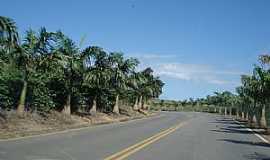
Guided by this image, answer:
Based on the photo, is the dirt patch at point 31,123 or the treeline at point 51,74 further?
the treeline at point 51,74

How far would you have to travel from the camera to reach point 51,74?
3259cm

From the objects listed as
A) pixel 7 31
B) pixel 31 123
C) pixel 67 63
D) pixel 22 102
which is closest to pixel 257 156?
pixel 7 31

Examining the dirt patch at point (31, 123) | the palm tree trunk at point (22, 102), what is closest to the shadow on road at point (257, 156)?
the dirt patch at point (31, 123)

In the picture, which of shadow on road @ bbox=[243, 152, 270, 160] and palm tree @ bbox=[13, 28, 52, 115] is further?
palm tree @ bbox=[13, 28, 52, 115]

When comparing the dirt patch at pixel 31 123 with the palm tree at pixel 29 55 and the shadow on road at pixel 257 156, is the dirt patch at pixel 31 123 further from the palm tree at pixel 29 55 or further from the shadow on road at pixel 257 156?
the shadow on road at pixel 257 156

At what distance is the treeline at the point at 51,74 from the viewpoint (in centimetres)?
2858

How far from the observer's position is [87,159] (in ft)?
45.6

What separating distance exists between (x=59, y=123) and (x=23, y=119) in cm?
436

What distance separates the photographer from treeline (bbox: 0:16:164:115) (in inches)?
1125

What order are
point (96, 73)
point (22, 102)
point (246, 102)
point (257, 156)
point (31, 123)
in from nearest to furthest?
point (257, 156) → point (31, 123) → point (22, 102) → point (96, 73) → point (246, 102)

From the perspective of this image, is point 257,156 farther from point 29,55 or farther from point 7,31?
point 29,55

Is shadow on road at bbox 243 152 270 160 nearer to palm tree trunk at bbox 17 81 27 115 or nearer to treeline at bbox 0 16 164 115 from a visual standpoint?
treeline at bbox 0 16 164 115

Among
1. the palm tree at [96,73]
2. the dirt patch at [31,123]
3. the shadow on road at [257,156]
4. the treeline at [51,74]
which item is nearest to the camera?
the shadow on road at [257,156]

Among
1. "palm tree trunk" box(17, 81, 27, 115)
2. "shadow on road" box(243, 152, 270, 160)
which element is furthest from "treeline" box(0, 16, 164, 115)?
"shadow on road" box(243, 152, 270, 160)
